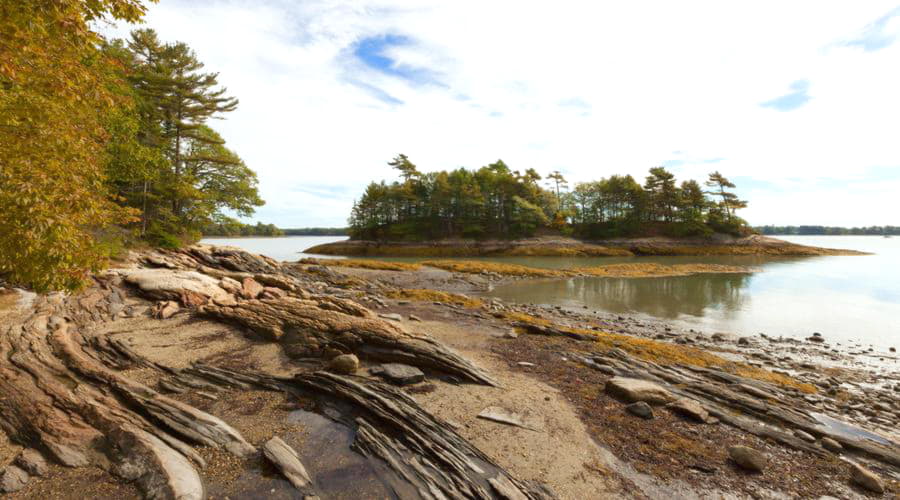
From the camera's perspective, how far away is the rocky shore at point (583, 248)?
222 feet

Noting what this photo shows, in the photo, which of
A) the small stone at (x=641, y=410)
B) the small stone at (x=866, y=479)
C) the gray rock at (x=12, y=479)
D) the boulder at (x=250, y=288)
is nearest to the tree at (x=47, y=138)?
the gray rock at (x=12, y=479)

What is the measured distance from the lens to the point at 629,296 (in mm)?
25797

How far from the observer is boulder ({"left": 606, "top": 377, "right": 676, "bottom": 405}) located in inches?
293

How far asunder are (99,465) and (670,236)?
88.7 metres

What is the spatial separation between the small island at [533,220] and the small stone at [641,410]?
63039 mm

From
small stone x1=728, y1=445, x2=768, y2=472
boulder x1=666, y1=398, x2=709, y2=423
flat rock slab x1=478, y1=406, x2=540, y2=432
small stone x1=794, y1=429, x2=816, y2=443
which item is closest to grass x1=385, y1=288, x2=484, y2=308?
flat rock slab x1=478, y1=406, x2=540, y2=432

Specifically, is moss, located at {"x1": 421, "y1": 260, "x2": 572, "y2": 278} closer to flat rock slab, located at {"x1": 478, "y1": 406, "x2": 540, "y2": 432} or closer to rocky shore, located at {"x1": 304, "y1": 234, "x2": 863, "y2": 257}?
rocky shore, located at {"x1": 304, "y1": 234, "x2": 863, "y2": 257}

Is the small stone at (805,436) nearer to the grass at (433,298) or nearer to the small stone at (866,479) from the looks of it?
the small stone at (866,479)

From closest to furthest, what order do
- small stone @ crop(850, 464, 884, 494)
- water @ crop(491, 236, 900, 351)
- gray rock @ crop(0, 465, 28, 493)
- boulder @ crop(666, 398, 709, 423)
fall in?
gray rock @ crop(0, 465, 28, 493) < small stone @ crop(850, 464, 884, 494) < boulder @ crop(666, 398, 709, 423) < water @ crop(491, 236, 900, 351)

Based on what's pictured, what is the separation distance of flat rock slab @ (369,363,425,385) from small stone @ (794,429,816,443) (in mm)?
7396

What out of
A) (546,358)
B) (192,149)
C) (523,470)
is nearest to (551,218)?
(192,149)

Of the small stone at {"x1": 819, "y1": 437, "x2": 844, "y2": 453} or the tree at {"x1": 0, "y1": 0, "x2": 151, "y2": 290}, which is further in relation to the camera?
the small stone at {"x1": 819, "y1": 437, "x2": 844, "y2": 453}

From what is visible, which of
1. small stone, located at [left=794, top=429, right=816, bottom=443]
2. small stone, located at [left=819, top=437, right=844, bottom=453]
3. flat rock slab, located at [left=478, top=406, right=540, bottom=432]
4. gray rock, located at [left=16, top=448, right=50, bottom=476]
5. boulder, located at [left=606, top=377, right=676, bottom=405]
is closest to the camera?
gray rock, located at [left=16, top=448, right=50, bottom=476]

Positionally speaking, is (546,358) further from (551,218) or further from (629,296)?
(551,218)
